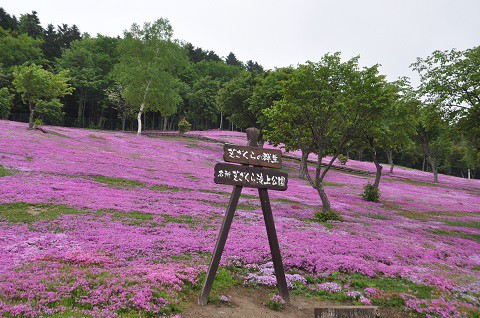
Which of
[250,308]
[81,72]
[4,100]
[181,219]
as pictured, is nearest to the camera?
[250,308]

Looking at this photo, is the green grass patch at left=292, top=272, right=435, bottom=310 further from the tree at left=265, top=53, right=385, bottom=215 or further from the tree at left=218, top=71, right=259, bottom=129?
the tree at left=218, top=71, right=259, bottom=129

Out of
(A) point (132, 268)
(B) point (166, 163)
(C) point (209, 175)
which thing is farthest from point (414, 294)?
(B) point (166, 163)

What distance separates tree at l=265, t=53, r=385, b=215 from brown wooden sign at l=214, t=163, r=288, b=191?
40.1 feet

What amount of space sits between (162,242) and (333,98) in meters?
15.4

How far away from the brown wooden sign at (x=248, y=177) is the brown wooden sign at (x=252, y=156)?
7.0 inches

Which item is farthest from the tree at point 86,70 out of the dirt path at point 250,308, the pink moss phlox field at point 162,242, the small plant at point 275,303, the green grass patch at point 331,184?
the small plant at point 275,303

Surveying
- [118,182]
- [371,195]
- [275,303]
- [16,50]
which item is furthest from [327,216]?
[16,50]

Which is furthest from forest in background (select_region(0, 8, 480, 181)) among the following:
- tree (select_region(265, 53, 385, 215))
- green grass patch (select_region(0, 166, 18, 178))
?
green grass patch (select_region(0, 166, 18, 178))

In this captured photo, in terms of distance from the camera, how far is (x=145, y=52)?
58.8 metres

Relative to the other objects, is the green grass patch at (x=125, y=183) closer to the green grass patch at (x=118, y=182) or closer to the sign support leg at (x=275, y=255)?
the green grass patch at (x=118, y=182)

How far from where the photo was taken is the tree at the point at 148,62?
188 feet

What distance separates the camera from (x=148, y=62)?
5916 centimetres

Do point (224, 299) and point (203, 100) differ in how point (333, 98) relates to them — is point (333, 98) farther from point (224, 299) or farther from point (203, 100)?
point (203, 100)

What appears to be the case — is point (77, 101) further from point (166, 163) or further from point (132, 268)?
point (132, 268)
